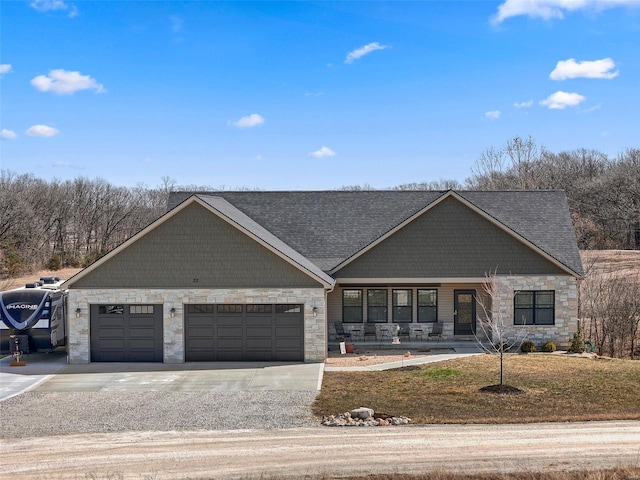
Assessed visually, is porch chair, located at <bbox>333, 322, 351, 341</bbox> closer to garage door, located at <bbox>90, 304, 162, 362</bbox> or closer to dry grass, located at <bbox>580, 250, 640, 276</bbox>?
garage door, located at <bbox>90, 304, 162, 362</bbox>

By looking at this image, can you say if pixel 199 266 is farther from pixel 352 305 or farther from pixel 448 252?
pixel 448 252

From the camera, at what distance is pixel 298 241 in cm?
2847

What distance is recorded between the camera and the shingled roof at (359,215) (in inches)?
1086

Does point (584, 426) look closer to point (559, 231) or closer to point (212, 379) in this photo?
point (212, 379)

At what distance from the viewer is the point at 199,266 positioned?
23109 mm

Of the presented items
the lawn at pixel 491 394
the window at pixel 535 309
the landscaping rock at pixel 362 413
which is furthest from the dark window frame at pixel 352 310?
the landscaping rock at pixel 362 413

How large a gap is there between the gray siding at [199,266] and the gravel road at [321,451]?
8806 mm

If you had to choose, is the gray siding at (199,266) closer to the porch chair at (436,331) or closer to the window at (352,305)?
the window at (352,305)

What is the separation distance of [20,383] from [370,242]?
550 inches

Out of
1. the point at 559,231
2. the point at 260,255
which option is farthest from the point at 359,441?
the point at 559,231

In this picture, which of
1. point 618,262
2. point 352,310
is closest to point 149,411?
point 352,310

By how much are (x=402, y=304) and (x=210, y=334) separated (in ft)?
26.9

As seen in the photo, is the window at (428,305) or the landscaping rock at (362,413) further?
the window at (428,305)

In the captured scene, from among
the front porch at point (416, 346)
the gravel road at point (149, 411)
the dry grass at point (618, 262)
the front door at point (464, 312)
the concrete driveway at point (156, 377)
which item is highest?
the dry grass at point (618, 262)
